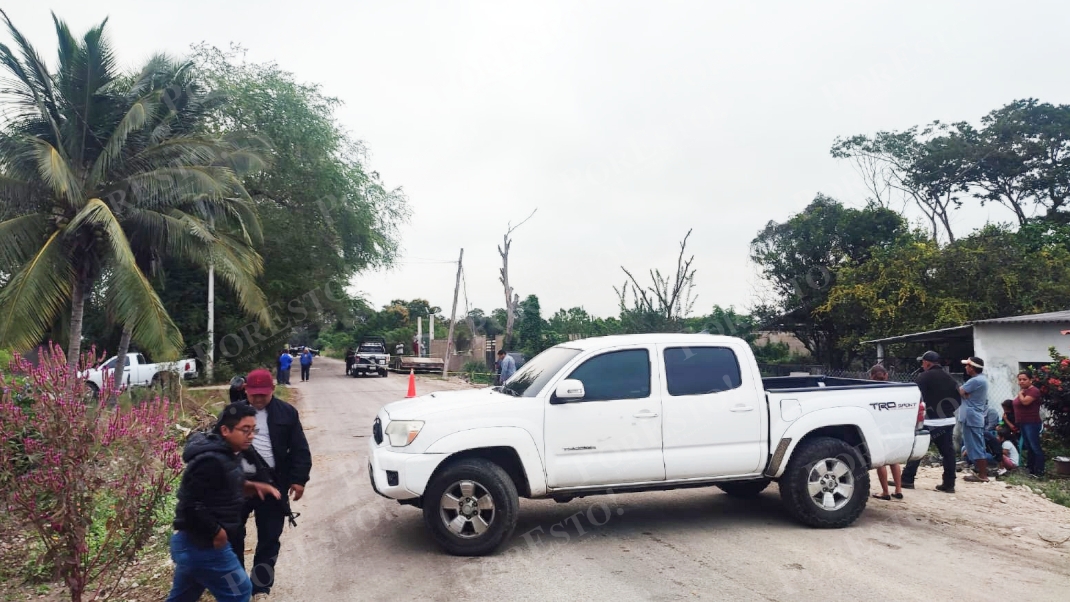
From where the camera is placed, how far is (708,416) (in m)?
6.74

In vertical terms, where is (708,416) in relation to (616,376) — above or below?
below

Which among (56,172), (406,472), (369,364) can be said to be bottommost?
(406,472)

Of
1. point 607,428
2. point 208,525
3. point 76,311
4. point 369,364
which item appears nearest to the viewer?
point 208,525

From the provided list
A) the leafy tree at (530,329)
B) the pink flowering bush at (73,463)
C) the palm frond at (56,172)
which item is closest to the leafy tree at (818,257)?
the leafy tree at (530,329)

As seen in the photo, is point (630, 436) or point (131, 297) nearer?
point (630, 436)

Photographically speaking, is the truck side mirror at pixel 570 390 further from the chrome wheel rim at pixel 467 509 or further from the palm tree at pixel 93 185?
the palm tree at pixel 93 185

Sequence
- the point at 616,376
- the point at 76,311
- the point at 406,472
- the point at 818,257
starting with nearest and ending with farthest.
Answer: the point at 406,472, the point at 616,376, the point at 76,311, the point at 818,257

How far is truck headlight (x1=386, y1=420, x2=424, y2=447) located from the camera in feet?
20.2

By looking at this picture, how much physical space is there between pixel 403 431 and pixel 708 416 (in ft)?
9.18

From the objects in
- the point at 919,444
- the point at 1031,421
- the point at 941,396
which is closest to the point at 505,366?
the point at 941,396

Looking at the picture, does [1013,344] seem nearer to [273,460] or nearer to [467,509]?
[467,509]

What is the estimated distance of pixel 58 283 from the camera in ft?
41.4

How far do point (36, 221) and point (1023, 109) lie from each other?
33.7 meters

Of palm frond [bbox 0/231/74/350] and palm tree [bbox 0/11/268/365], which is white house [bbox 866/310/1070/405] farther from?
palm frond [bbox 0/231/74/350]
